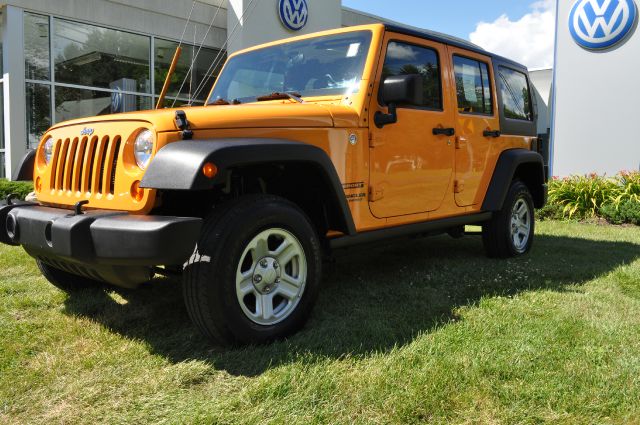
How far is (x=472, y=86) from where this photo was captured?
15.8 ft

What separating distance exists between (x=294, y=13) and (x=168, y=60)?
358 cm

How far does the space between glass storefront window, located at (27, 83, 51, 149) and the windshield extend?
8.68 metres

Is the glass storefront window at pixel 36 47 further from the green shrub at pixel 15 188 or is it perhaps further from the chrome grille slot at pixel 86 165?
the chrome grille slot at pixel 86 165

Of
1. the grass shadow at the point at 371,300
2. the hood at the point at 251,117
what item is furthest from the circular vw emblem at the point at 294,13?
the hood at the point at 251,117

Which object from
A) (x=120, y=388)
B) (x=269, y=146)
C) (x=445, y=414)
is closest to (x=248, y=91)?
(x=269, y=146)

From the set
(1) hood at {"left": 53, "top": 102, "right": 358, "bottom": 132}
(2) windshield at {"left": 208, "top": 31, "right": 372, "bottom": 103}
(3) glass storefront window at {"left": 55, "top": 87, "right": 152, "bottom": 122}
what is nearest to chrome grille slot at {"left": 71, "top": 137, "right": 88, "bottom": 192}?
(1) hood at {"left": 53, "top": 102, "right": 358, "bottom": 132}

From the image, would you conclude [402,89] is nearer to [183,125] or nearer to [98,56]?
[183,125]

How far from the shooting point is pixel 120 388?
247 cm

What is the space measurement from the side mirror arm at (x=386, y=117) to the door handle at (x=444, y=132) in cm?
65

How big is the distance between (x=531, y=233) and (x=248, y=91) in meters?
3.36

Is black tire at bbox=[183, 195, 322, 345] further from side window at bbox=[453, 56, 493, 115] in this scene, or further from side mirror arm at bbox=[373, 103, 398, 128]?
side window at bbox=[453, 56, 493, 115]

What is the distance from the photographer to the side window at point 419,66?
3855 mm

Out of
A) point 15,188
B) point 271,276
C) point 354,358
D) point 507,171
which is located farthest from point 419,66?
point 15,188

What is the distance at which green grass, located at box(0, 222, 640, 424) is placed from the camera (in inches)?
89.4
